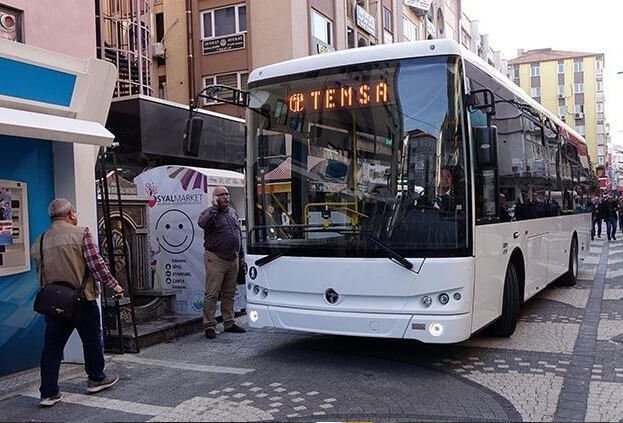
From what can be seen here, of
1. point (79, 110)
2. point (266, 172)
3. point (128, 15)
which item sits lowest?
point (266, 172)

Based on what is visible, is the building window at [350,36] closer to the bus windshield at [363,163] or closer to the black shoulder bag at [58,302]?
the bus windshield at [363,163]

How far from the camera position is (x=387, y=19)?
3014 centimetres

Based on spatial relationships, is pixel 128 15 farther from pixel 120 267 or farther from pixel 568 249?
pixel 568 249

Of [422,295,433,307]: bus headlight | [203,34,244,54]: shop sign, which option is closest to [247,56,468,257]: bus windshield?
[422,295,433,307]: bus headlight

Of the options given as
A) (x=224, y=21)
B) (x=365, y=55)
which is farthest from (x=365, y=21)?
(x=365, y=55)

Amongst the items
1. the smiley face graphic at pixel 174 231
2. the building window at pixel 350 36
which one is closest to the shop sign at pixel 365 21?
the building window at pixel 350 36

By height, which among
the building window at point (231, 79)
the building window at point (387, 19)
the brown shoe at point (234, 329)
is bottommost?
the brown shoe at point (234, 329)

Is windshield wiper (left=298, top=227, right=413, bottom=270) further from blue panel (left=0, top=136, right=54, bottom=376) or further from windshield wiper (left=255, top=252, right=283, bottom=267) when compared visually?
blue panel (left=0, top=136, right=54, bottom=376)

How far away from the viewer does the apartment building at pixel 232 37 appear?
2162cm

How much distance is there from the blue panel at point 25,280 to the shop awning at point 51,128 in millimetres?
538

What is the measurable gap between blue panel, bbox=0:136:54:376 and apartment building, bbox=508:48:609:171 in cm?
8785

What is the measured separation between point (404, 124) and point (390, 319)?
5.87 ft

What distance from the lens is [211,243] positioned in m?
8.08

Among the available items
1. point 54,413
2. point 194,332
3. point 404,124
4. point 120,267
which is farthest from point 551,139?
point 54,413
